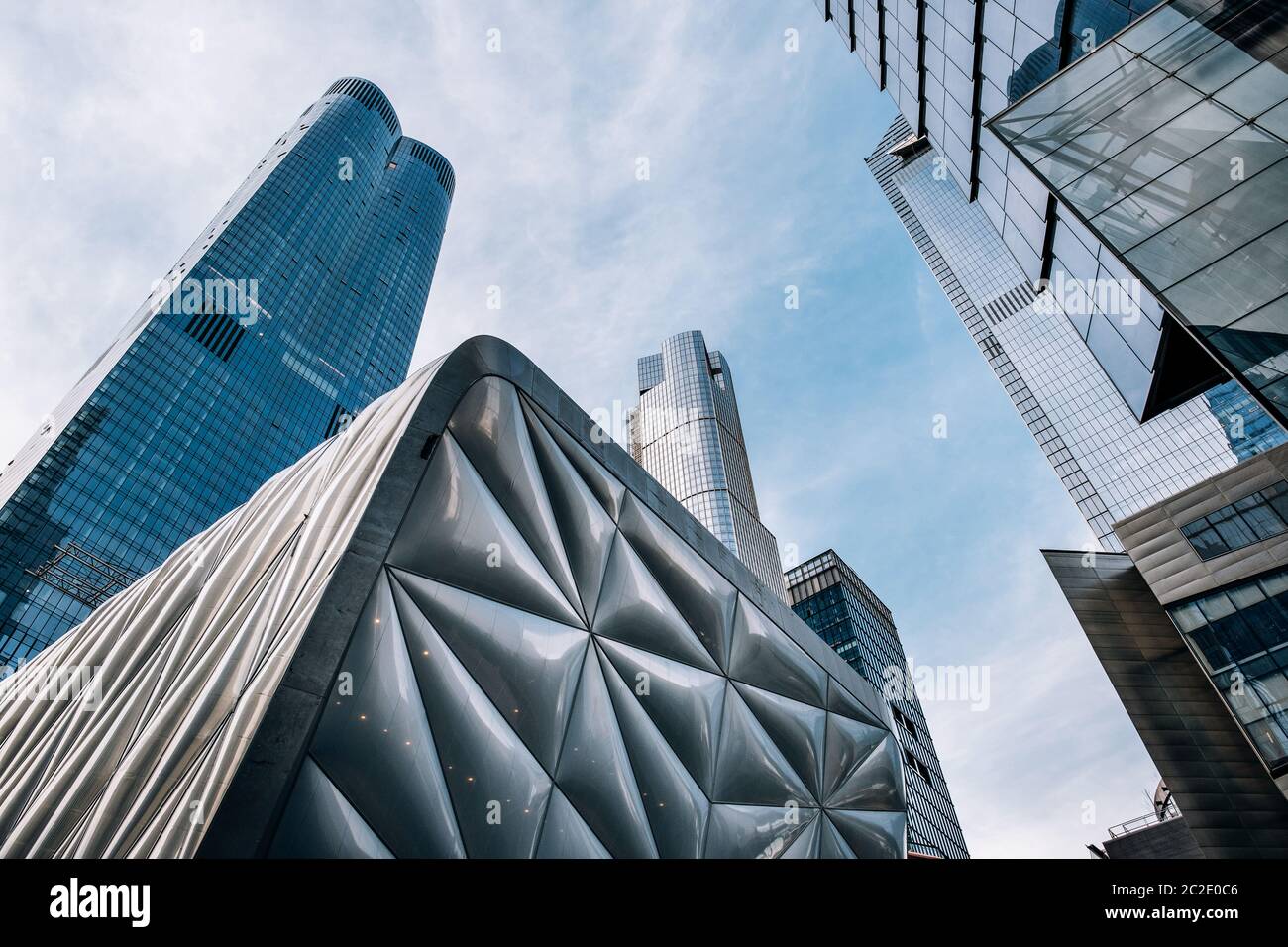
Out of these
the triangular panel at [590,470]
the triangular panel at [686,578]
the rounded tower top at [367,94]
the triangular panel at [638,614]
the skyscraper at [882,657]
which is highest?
the rounded tower top at [367,94]

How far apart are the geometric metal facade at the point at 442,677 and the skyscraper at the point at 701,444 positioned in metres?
102

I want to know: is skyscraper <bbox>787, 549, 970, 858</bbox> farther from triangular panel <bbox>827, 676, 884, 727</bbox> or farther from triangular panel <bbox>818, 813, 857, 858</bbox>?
triangular panel <bbox>818, 813, 857, 858</bbox>

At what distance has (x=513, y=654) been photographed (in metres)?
10.2

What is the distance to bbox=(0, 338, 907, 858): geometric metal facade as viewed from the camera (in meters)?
7.29

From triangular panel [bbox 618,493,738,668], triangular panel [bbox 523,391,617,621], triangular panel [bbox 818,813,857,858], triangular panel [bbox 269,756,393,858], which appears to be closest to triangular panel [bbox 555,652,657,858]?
triangular panel [bbox 523,391,617,621]

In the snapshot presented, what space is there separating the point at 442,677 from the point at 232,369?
361ft

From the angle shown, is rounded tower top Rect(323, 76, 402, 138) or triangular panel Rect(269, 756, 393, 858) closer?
triangular panel Rect(269, 756, 393, 858)

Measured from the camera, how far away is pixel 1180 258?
11.2 metres

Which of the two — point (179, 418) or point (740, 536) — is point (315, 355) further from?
point (740, 536)

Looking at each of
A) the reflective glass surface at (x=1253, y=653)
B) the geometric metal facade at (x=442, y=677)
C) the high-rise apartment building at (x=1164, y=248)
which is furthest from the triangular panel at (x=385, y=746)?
the reflective glass surface at (x=1253, y=653)

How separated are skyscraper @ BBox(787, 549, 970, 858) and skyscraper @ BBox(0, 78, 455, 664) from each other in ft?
298

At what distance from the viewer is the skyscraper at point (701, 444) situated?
127m

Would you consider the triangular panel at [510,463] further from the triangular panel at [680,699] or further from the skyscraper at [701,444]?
the skyscraper at [701,444]
